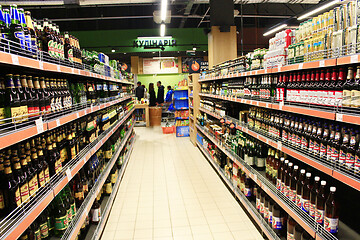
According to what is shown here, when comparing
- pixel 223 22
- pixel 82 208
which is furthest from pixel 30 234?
pixel 223 22

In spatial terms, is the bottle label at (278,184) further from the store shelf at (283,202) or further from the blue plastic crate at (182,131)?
the blue plastic crate at (182,131)

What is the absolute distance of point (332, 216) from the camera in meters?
1.98

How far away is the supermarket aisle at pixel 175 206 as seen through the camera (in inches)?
131

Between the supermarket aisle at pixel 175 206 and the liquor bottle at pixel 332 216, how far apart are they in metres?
1.32

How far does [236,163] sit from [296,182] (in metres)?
1.62

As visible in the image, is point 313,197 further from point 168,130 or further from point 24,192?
point 168,130

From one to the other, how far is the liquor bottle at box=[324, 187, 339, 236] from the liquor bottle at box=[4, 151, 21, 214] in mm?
2211

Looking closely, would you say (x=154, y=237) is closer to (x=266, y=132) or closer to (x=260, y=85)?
(x=266, y=132)

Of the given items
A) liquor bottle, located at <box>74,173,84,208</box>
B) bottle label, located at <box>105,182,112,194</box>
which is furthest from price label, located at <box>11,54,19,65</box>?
bottle label, located at <box>105,182,112,194</box>

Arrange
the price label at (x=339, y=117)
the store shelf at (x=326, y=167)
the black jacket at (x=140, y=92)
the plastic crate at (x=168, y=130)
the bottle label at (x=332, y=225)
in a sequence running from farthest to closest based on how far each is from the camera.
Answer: the black jacket at (x=140, y=92)
the plastic crate at (x=168, y=130)
the bottle label at (x=332, y=225)
the price label at (x=339, y=117)
the store shelf at (x=326, y=167)

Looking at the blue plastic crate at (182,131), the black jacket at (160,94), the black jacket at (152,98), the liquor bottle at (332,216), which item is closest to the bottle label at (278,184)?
the liquor bottle at (332,216)

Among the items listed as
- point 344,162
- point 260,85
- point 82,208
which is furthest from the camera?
point 260,85

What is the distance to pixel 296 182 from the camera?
2463 mm

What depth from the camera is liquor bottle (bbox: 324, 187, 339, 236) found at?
77.7 inches
